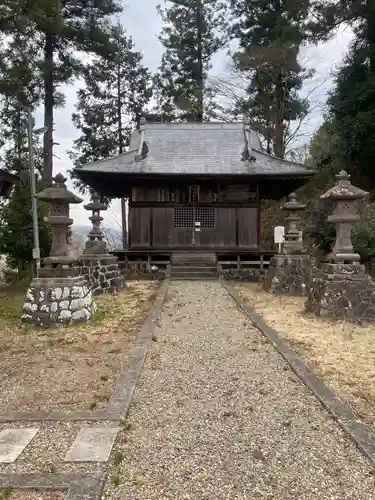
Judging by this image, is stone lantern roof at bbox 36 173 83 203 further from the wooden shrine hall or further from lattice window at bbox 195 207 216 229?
lattice window at bbox 195 207 216 229

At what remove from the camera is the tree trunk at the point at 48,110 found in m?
20.9

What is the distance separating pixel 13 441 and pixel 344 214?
6.93 m

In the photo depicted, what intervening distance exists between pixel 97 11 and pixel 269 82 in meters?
9.92

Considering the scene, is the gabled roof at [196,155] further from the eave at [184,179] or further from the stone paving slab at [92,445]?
the stone paving slab at [92,445]

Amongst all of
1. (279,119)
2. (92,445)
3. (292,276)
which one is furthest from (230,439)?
(279,119)

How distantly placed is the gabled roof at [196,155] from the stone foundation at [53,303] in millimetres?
7956

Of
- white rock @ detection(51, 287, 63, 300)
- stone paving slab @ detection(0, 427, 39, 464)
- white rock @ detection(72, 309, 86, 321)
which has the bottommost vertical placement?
stone paving slab @ detection(0, 427, 39, 464)

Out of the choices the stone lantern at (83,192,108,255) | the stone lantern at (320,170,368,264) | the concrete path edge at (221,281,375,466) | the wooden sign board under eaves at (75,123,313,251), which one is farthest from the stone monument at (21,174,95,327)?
the wooden sign board under eaves at (75,123,313,251)

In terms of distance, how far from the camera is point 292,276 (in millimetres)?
11773

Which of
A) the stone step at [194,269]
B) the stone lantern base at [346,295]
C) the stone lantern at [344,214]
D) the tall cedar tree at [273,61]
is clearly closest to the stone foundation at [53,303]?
the stone lantern base at [346,295]

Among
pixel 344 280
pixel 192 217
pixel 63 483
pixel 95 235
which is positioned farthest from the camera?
pixel 192 217

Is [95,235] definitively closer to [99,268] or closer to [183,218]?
[99,268]

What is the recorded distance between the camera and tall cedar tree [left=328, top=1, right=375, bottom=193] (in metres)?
18.3

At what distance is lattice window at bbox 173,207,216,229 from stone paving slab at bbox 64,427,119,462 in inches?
524
